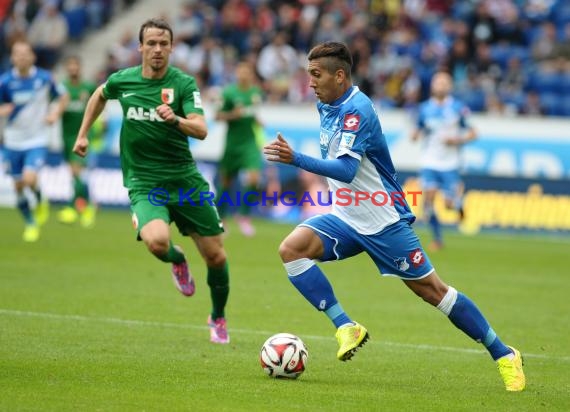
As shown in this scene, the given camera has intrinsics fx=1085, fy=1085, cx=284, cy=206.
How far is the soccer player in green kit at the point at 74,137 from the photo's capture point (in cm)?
2169

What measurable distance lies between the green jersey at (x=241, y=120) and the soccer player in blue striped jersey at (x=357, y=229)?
12.8 m

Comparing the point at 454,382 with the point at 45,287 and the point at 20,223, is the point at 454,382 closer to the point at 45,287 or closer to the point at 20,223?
the point at 45,287

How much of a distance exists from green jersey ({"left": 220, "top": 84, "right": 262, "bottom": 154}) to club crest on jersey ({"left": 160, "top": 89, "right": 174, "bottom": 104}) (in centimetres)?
1139

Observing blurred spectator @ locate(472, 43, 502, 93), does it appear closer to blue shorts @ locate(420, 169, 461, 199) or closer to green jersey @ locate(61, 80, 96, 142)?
blue shorts @ locate(420, 169, 461, 199)

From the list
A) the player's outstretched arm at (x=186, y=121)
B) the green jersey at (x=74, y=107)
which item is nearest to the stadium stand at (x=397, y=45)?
the green jersey at (x=74, y=107)

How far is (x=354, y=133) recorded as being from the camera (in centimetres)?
793

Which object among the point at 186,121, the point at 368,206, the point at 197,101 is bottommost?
the point at 368,206

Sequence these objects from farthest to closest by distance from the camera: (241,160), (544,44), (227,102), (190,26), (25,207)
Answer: (190,26), (544,44), (241,160), (227,102), (25,207)

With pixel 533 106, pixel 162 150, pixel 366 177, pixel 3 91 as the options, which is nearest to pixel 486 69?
pixel 533 106

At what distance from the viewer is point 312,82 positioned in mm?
8164

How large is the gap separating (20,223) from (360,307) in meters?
11.4

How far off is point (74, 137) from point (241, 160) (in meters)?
3.75

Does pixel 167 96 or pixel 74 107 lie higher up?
pixel 167 96

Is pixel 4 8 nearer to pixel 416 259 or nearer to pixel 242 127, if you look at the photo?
pixel 242 127
